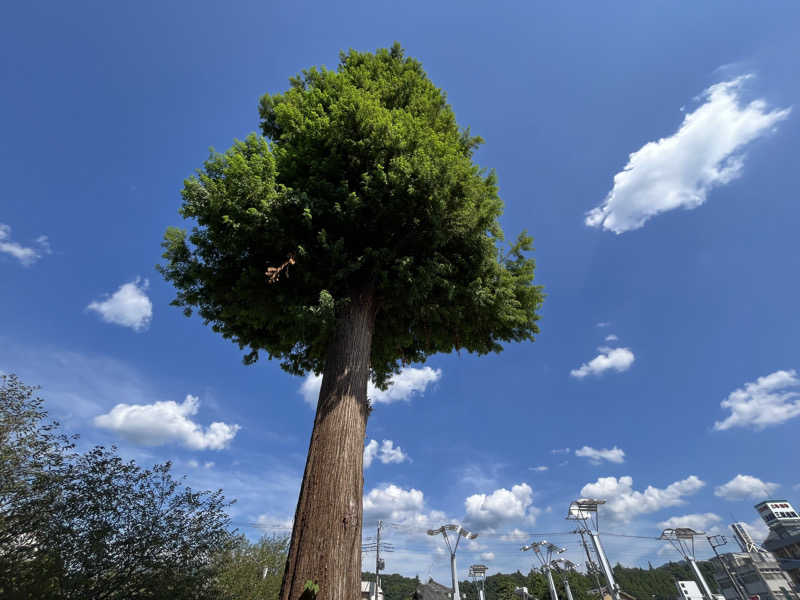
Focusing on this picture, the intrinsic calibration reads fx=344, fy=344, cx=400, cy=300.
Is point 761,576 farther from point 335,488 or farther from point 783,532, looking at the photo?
point 335,488

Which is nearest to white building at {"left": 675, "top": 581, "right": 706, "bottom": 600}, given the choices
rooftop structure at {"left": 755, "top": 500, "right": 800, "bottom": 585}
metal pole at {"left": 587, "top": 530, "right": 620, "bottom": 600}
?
rooftop structure at {"left": 755, "top": 500, "right": 800, "bottom": 585}

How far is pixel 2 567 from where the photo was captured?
10109mm

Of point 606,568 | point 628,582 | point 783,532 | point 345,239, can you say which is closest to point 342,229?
point 345,239

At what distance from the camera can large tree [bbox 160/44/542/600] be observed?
6250 mm

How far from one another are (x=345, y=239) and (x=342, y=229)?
0.22 meters

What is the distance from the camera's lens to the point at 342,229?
714 cm

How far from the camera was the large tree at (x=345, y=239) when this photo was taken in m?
6.25

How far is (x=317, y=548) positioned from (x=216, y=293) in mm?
5570

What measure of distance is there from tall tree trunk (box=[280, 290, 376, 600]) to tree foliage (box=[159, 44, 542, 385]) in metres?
0.98

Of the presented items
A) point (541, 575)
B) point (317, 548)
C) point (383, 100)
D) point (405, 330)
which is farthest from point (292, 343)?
point (541, 575)

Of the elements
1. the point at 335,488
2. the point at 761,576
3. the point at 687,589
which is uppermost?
the point at 761,576

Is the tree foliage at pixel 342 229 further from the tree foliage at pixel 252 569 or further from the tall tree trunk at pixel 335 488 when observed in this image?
the tree foliage at pixel 252 569

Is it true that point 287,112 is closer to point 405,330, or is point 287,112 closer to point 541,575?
point 405,330

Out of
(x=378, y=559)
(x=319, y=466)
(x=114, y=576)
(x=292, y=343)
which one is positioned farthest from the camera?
(x=378, y=559)
